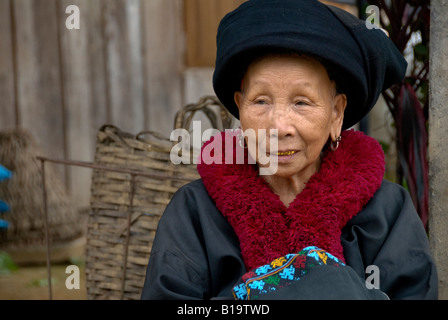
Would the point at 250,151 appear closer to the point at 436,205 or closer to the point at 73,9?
the point at 436,205

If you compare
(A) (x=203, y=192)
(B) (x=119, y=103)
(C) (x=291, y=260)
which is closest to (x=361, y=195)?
(C) (x=291, y=260)

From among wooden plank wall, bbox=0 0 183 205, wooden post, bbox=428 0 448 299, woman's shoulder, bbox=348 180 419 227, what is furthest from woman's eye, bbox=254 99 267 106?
wooden plank wall, bbox=0 0 183 205

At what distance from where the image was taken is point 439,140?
187 cm

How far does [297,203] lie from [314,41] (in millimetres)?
437

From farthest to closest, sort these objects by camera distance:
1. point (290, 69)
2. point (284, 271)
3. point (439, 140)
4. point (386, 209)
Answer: point (439, 140)
point (386, 209)
point (290, 69)
point (284, 271)

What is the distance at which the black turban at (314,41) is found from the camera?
56.8 inches

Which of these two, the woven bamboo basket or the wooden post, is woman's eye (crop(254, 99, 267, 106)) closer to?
the wooden post

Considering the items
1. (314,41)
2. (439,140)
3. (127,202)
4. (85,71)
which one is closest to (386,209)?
(439,140)

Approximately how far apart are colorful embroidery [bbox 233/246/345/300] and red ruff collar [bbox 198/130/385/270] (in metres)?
0.11

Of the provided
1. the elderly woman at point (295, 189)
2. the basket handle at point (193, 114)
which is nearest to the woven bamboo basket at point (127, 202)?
the basket handle at point (193, 114)

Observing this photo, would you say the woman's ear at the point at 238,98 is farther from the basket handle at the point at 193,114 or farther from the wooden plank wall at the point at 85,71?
the wooden plank wall at the point at 85,71

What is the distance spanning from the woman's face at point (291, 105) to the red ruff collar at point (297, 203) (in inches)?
2.9

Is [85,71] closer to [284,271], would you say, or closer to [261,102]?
[261,102]

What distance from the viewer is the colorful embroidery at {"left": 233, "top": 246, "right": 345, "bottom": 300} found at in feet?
4.54
